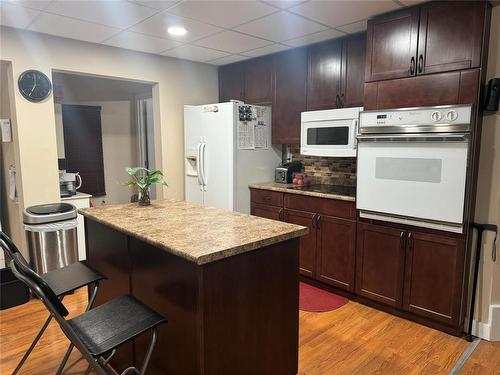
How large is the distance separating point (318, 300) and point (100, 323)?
2087 mm

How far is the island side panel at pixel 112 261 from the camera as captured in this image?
2.02 meters

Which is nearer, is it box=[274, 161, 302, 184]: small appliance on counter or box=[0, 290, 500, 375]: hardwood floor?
box=[0, 290, 500, 375]: hardwood floor

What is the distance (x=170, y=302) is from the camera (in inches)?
65.0

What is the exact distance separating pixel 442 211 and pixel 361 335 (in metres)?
1.06

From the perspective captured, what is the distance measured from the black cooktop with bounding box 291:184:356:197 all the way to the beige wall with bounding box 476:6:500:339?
3.16ft

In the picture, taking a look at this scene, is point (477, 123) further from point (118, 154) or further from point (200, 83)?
point (118, 154)

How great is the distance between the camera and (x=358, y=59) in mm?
3145

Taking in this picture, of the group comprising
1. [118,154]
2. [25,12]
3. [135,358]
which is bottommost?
[135,358]

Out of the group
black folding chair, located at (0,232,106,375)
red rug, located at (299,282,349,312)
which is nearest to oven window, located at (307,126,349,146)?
red rug, located at (299,282,349,312)

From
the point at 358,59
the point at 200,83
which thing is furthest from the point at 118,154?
the point at 358,59

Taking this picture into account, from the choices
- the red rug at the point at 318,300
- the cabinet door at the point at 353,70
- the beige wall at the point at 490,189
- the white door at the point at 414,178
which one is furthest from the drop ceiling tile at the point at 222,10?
the red rug at the point at 318,300

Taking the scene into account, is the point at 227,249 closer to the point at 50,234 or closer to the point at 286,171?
the point at 50,234

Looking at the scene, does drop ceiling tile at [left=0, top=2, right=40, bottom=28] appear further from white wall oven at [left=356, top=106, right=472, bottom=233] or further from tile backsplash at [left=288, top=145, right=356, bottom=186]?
tile backsplash at [left=288, top=145, right=356, bottom=186]

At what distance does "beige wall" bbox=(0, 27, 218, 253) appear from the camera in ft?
10.2
